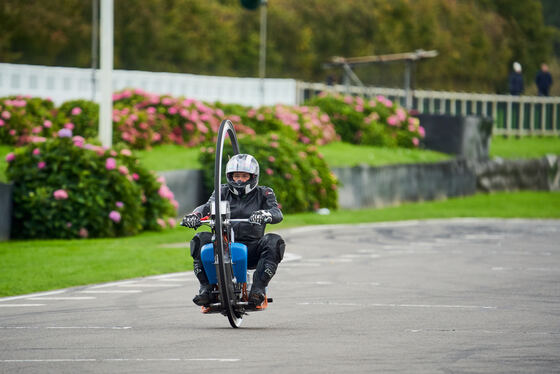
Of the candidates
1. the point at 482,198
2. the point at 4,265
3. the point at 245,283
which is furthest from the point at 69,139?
the point at 482,198

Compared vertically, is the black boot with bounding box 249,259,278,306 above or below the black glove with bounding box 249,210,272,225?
below

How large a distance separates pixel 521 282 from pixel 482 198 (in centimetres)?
1919

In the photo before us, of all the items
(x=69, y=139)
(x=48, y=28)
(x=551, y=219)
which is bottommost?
(x=551, y=219)

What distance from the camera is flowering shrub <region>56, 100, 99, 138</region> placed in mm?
25453

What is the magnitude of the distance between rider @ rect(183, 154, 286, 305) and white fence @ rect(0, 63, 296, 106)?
57.3 feet

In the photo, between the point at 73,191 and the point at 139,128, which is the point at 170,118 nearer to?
the point at 139,128

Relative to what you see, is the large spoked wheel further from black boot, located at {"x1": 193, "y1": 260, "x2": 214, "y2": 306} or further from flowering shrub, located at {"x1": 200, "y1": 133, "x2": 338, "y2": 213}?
flowering shrub, located at {"x1": 200, "y1": 133, "x2": 338, "y2": 213}

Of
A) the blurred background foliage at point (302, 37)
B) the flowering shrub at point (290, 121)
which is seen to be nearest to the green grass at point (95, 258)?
the flowering shrub at point (290, 121)

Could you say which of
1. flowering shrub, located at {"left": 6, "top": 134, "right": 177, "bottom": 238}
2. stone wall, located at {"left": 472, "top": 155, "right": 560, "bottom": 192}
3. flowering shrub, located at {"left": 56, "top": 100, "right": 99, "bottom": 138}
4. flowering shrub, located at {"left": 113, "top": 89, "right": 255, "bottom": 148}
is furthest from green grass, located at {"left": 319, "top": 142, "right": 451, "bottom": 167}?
flowering shrub, located at {"left": 6, "top": 134, "right": 177, "bottom": 238}

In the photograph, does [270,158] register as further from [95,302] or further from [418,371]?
[418,371]

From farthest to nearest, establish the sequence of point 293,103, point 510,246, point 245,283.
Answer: point 293,103 → point 510,246 → point 245,283

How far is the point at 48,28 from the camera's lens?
56.4 m

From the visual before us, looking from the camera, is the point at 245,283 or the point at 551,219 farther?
the point at 551,219

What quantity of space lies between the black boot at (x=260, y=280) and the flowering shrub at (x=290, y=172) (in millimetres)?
14430
